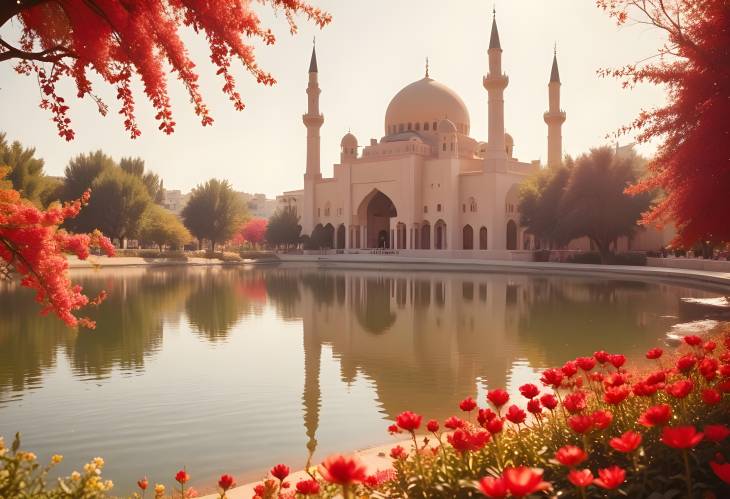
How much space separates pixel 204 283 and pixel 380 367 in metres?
17.2

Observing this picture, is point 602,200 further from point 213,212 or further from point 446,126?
point 213,212

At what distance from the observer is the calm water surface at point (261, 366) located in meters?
5.73

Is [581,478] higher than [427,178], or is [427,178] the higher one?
[427,178]

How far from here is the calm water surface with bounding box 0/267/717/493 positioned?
5730mm

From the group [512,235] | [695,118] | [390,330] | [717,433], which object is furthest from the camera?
[512,235]

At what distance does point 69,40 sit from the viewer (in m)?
4.27

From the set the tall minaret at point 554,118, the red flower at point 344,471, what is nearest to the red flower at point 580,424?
the red flower at point 344,471

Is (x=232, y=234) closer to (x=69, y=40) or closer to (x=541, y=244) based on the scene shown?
(x=541, y=244)

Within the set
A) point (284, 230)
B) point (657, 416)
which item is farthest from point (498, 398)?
point (284, 230)

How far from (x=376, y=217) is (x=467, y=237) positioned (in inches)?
357

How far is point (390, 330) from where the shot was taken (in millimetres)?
12195

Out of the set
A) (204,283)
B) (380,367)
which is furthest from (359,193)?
(380,367)

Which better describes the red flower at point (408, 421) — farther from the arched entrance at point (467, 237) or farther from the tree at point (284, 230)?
the tree at point (284, 230)

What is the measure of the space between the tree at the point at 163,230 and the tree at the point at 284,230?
244 inches
